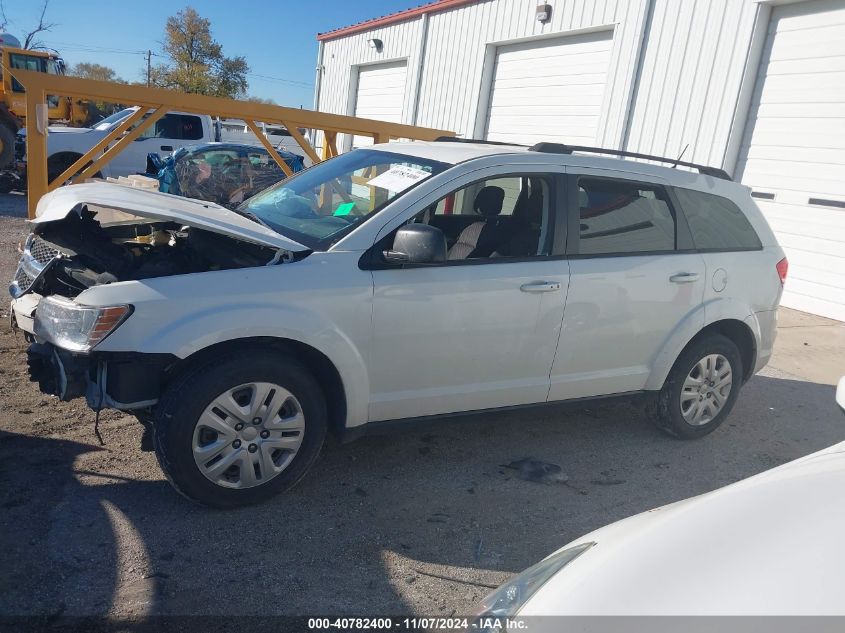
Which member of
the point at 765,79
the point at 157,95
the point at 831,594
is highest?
the point at 765,79

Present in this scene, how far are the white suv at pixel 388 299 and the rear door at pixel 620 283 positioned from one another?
0.01 m

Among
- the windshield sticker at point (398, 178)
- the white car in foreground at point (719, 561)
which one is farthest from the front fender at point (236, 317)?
the white car in foreground at point (719, 561)

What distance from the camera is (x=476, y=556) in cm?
319

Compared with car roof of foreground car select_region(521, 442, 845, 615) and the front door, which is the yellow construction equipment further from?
car roof of foreground car select_region(521, 442, 845, 615)

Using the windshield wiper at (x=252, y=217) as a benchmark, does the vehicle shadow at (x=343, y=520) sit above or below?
below

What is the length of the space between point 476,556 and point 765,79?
822 cm

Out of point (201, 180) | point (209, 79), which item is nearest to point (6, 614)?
point (201, 180)

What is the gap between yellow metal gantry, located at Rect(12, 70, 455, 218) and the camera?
662 cm

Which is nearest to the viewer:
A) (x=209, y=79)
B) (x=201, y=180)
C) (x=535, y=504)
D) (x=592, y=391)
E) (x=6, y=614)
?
(x=6, y=614)

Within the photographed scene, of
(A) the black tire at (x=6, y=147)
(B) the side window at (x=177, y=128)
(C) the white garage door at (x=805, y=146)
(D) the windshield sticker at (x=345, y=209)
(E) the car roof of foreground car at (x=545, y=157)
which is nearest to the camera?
(D) the windshield sticker at (x=345, y=209)

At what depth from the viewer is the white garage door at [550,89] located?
1116 centimetres

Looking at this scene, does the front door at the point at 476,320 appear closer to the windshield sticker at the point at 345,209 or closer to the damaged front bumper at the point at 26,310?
the windshield sticker at the point at 345,209

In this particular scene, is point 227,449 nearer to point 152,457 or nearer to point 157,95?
point 152,457

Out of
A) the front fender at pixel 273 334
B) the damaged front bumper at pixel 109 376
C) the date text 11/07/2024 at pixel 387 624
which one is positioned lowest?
the date text 11/07/2024 at pixel 387 624
